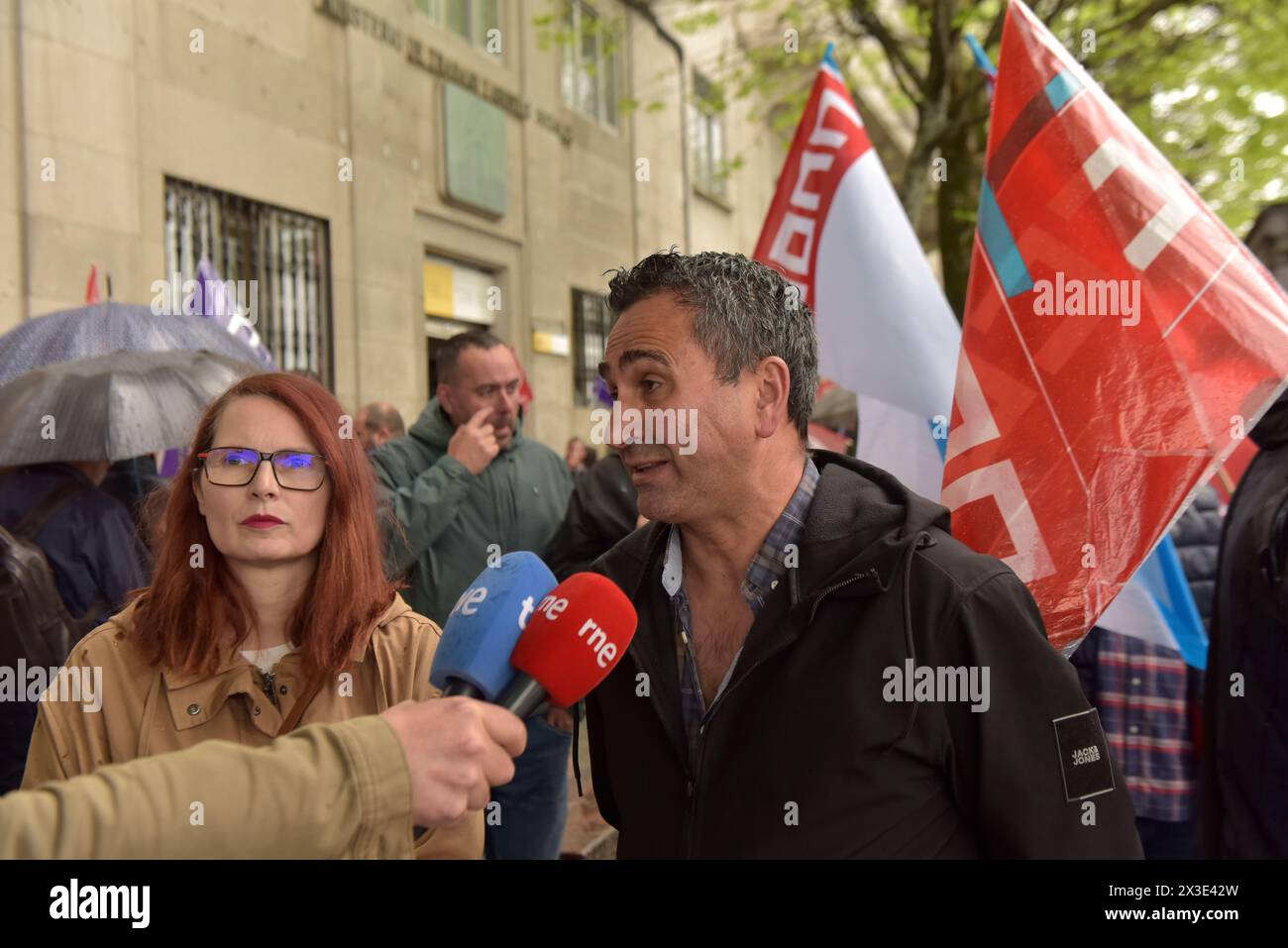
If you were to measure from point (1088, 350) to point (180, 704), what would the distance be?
2026 millimetres

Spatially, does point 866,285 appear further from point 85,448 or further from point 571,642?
point 85,448

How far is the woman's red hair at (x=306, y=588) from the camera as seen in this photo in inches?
84.6

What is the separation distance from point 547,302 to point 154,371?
1035 cm

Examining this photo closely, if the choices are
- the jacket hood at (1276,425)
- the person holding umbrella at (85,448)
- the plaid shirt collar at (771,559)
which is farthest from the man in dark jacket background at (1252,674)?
the person holding umbrella at (85,448)

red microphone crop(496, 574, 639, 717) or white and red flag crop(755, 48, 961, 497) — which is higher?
white and red flag crop(755, 48, 961, 497)

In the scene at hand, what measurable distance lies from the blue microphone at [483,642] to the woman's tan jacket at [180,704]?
1.94 feet

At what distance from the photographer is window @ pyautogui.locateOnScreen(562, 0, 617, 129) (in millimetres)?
14297

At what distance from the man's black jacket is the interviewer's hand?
519 mm

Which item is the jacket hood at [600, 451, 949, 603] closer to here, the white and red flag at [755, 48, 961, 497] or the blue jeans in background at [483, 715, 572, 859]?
the white and red flag at [755, 48, 961, 497]

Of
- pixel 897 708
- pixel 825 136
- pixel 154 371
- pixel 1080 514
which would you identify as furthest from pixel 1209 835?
pixel 154 371

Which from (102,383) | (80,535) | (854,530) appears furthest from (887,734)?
(102,383)

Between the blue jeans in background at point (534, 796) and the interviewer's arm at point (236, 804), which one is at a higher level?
the interviewer's arm at point (236, 804)

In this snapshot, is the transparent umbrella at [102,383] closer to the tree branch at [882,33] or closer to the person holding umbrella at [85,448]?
the person holding umbrella at [85,448]

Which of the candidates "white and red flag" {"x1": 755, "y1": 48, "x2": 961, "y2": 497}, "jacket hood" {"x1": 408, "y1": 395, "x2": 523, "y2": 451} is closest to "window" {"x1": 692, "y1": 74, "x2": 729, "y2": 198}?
"white and red flag" {"x1": 755, "y1": 48, "x2": 961, "y2": 497}
